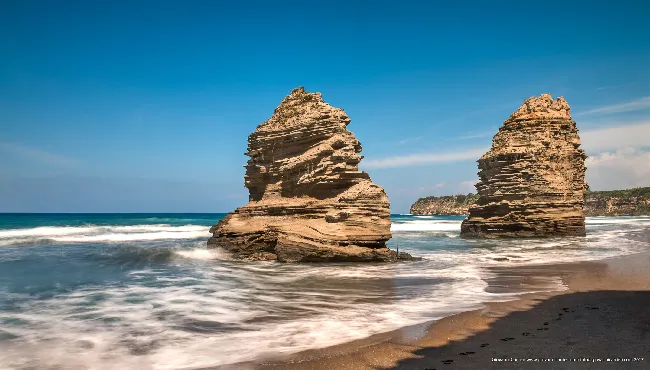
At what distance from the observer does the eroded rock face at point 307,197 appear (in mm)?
17844

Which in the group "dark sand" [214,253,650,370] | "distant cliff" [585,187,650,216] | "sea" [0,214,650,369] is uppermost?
"distant cliff" [585,187,650,216]

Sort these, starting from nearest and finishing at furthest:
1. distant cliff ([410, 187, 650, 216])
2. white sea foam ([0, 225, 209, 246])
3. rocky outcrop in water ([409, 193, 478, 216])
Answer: white sea foam ([0, 225, 209, 246])
distant cliff ([410, 187, 650, 216])
rocky outcrop in water ([409, 193, 478, 216])

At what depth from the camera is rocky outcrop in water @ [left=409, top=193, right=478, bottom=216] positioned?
126 meters

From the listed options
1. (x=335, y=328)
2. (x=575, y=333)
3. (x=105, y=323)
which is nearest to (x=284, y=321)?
(x=335, y=328)

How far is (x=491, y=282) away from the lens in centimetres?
1296

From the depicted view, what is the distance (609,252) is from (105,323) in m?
21.9

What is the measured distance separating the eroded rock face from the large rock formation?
58.3 feet

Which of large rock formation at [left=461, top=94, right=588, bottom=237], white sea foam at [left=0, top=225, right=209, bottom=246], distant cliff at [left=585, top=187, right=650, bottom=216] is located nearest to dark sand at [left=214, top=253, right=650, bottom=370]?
large rock formation at [left=461, top=94, right=588, bottom=237]

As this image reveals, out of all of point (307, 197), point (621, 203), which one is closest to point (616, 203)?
point (621, 203)

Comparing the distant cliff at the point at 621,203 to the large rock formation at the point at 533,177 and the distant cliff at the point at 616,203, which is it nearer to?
the distant cliff at the point at 616,203

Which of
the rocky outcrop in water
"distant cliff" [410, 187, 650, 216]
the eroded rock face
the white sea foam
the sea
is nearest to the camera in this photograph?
the sea

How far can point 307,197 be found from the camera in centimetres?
1972

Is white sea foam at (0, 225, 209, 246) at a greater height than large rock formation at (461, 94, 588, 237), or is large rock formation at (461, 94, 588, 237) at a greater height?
large rock formation at (461, 94, 588, 237)

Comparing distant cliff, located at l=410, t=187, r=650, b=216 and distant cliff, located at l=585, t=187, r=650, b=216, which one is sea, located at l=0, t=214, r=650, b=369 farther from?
distant cliff, located at l=585, t=187, r=650, b=216
